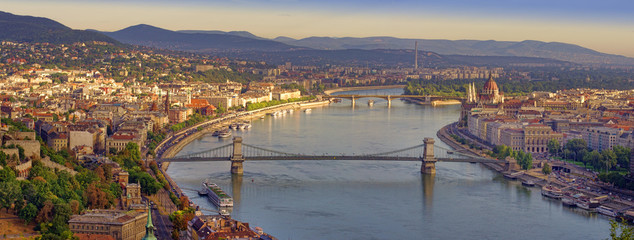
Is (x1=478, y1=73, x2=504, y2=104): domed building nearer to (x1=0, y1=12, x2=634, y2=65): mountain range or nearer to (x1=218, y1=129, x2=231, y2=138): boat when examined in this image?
(x1=218, y1=129, x2=231, y2=138): boat

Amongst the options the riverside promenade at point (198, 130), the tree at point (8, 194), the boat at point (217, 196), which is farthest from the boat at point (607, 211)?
the tree at point (8, 194)

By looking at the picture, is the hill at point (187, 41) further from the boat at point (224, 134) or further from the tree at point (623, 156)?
the tree at point (623, 156)

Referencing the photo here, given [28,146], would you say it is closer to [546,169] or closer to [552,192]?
[552,192]

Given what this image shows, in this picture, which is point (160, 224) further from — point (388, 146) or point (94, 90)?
point (94, 90)

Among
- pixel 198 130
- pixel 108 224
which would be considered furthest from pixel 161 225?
pixel 198 130

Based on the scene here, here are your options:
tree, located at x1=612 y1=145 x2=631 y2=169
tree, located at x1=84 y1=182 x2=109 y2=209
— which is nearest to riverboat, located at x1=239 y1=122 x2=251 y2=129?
tree, located at x1=612 y1=145 x2=631 y2=169

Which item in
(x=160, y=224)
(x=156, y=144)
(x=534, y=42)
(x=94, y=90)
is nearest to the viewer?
(x=160, y=224)

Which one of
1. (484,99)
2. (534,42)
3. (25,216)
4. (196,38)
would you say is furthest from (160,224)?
(534,42)
